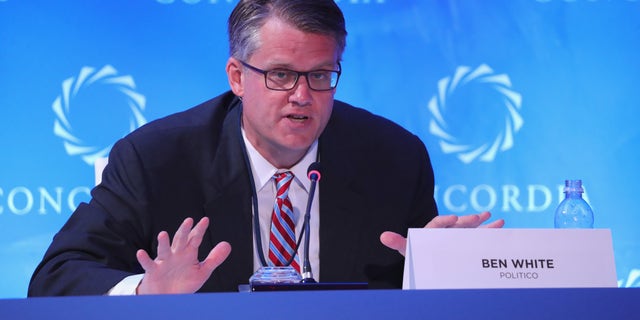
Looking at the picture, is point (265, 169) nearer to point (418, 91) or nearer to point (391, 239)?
point (391, 239)

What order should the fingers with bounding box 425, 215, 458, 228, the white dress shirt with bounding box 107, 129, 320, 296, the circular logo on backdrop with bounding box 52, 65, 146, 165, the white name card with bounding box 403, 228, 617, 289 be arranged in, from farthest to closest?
the circular logo on backdrop with bounding box 52, 65, 146, 165
the white dress shirt with bounding box 107, 129, 320, 296
the fingers with bounding box 425, 215, 458, 228
the white name card with bounding box 403, 228, 617, 289

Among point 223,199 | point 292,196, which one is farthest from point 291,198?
point 223,199

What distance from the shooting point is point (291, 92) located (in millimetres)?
2750

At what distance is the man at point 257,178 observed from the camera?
2.74 metres

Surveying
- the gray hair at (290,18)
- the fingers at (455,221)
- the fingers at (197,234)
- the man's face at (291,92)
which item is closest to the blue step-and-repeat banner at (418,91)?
the gray hair at (290,18)

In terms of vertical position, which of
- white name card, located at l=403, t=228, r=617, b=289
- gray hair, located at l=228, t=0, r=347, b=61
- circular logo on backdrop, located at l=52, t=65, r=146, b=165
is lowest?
white name card, located at l=403, t=228, r=617, b=289

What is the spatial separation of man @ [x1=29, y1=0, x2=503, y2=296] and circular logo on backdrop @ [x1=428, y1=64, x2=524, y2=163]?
1.22 m

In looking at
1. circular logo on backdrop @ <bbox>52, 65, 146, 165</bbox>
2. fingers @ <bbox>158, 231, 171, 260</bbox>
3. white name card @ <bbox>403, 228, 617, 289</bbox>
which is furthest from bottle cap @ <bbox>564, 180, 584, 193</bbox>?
circular logo on backdrop @ <bbox>52, 65, 146, 165</bbox>

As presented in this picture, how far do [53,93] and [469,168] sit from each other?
2.07m

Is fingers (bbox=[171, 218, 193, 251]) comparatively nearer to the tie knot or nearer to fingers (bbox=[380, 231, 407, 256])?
fingers (bbox=[380, 231, 407, 256])

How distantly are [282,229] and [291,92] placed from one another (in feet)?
1.49

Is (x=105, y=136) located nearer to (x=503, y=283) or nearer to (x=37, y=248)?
(x=37, y=248)

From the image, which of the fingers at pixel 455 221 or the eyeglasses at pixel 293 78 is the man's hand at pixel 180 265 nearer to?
the fingers at pixel 455 221

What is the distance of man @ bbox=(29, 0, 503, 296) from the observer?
8.98ft
